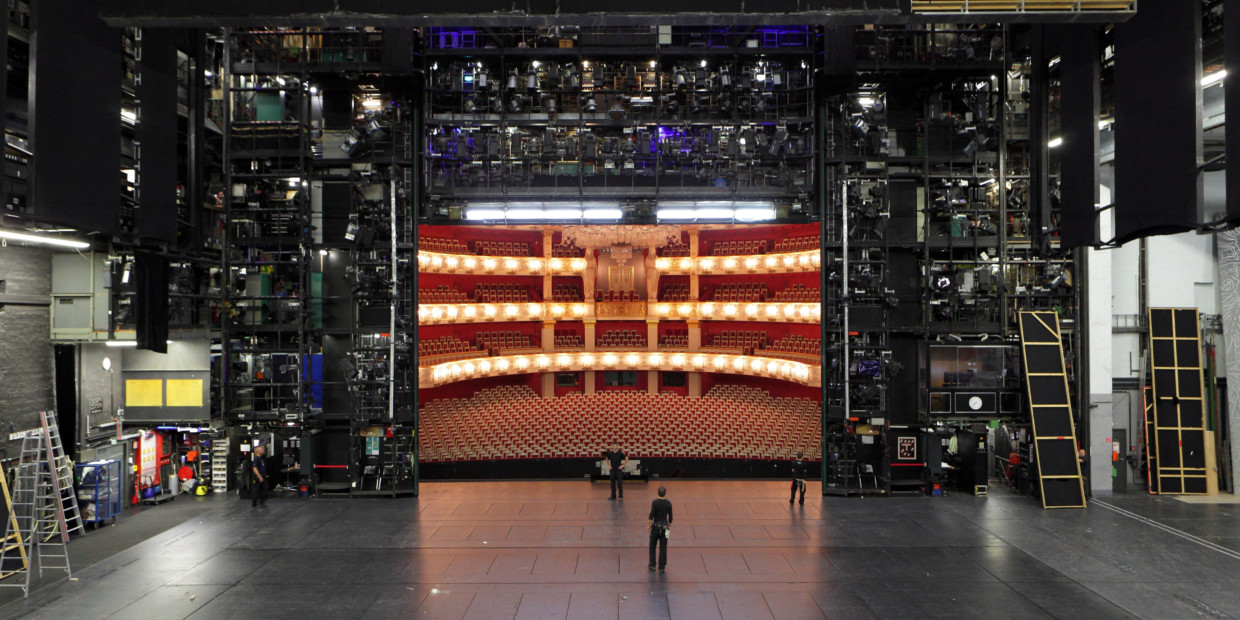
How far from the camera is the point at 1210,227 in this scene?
1107 centimetres

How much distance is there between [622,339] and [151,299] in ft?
65.1

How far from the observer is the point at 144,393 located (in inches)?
764

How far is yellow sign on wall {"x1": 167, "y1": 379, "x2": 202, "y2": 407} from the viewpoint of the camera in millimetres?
19469

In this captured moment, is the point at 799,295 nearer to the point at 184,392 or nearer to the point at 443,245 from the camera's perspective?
the point at 443,245

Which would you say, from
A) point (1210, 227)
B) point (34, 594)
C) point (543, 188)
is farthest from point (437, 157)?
point (1210, 227)

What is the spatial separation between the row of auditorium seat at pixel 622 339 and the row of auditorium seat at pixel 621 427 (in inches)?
134

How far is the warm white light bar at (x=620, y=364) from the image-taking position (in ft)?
89.8

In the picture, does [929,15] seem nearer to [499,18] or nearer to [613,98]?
[499,18]

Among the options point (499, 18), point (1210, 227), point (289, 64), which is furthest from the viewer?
point (289, 64)

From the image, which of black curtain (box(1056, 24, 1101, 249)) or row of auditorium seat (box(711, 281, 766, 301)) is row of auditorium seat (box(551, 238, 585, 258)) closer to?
row of auditorium seat (box(711, 281, 766, 301))

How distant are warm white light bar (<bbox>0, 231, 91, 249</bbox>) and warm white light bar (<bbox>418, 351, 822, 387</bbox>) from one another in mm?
12471

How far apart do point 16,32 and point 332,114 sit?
7.72 meters

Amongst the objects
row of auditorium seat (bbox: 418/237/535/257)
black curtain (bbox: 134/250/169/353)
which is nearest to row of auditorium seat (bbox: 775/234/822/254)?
row of auditorium seat (bbox: 418/237/535/257)

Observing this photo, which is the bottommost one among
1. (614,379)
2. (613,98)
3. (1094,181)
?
(614,379)
